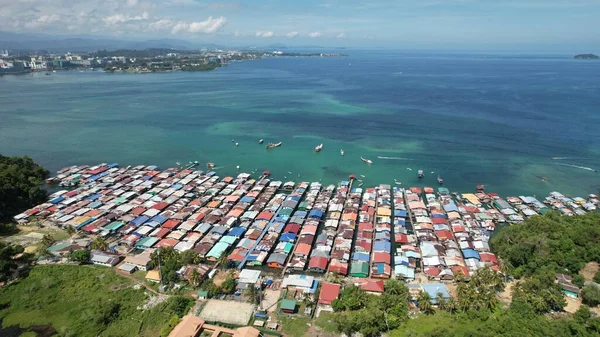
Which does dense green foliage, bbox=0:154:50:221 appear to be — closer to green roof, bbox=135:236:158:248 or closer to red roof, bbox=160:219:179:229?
green roof, bbox=135:236:158:248

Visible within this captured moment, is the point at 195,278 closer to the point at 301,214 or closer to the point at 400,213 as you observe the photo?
the point at 301,214

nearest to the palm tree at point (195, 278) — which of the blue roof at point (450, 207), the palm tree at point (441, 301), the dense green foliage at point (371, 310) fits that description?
the dense green foliage at point (371, 310)

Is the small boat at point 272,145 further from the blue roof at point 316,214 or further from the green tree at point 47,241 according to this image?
the green tree at point 47,241

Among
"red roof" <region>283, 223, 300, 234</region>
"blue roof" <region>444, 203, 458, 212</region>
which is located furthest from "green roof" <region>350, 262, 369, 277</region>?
"blue roof" <region>444, 203, 458, 212</region>

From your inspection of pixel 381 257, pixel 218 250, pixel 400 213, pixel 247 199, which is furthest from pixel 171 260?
pixel 400 213

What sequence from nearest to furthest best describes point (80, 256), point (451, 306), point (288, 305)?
point (451, 306), point (288, 305), point (80, 256)

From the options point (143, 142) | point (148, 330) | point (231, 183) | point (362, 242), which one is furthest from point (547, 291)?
point (143, 142)
